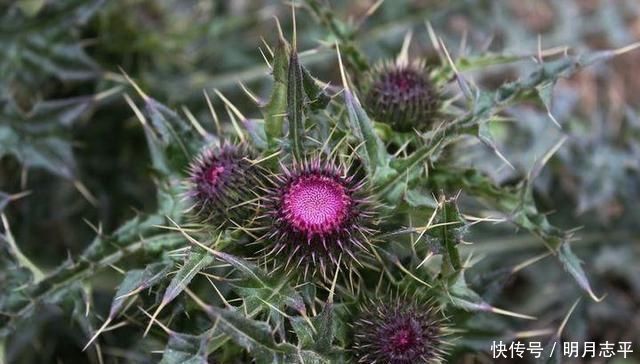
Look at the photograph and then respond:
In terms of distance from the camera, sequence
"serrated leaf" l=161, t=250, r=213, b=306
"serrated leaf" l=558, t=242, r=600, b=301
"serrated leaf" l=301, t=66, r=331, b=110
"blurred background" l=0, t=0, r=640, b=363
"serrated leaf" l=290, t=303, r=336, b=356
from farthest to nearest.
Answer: "blurred background" l=0, t=0, r=640, b=363 < "serrated leaf" l=558, t=242, r=600, b=301 < "serrated leaf" l=301, t=66, r=331, b=110 < "serrated leaf" l=290, t=303, r=336, b=356 < "serrated leaf" l=161, t=250, r=213, b=306

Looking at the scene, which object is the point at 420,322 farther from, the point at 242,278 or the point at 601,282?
the point at 601,282

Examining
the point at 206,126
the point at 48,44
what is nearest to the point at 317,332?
the point at 206,126

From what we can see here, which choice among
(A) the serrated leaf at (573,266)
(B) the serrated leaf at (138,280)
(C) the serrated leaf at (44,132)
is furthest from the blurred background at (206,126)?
(B) the serrated leaf at (138,280)

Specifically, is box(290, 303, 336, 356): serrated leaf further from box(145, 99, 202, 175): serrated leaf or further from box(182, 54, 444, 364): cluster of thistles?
box(145, 99, 202, 175): serrated leaf

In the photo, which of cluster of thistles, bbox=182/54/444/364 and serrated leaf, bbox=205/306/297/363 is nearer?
serrated leaf, bbox=205/306/297/363

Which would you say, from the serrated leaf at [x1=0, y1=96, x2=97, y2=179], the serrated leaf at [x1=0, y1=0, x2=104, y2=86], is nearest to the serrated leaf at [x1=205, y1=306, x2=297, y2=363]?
the serrated leaf at [x1=0, y1=96, x2=97, y2=179]

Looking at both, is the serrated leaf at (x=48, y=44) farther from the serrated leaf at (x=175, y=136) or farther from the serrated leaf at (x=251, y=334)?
the serrated leaf at (x=251, y=334)

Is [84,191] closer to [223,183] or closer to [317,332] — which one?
[223,183]
